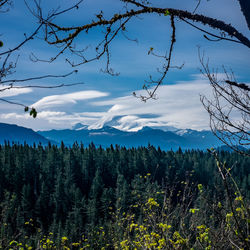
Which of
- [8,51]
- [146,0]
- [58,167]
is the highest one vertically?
[146,0]

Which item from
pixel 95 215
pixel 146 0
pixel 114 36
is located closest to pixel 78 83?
pixel 114 36

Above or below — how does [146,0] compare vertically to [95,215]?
above

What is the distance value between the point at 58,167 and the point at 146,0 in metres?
96.3

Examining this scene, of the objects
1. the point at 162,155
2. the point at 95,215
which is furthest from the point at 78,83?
the point at 162,155

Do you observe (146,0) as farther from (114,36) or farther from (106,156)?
(106,156)

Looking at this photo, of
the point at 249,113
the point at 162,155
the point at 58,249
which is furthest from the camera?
the point at 162,155

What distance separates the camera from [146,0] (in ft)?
14.8

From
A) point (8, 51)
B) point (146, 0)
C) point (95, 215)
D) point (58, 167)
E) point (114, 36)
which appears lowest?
point (95, 215)

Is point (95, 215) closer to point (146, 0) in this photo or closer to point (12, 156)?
point (12, 156)

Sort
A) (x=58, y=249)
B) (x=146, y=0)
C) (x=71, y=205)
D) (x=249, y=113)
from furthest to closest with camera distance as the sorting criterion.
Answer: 1. (x=71, y=205)
2. (x=58, y=249)
3. (x=146, y=0)
4. (x=249, y=113)

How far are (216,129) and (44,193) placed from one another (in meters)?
84.1

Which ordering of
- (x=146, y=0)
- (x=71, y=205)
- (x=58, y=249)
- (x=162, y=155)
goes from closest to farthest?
(x=146, y=0) → (x=58, y=249) → (x=71, y=205) → (x=162, y=155)

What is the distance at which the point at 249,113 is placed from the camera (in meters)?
4.11

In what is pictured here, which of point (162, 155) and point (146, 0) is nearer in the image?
point (146, 0)
